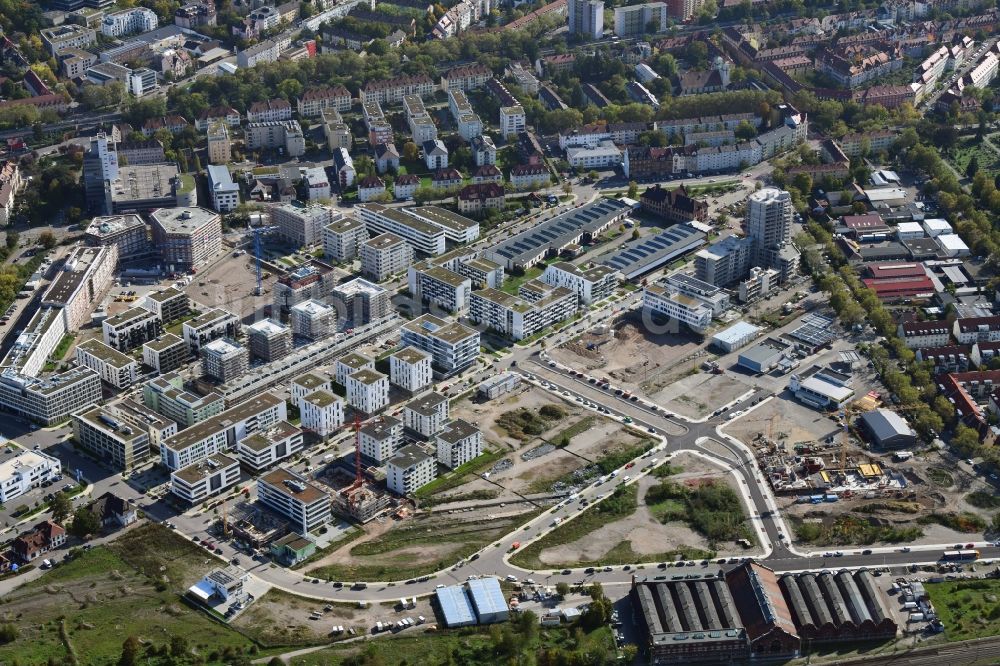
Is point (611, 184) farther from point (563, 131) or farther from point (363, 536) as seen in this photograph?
point (363, 536)

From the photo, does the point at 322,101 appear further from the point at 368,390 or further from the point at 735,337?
the point at 735,337

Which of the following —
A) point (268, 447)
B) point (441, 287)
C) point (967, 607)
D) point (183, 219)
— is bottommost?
point (967, 607)

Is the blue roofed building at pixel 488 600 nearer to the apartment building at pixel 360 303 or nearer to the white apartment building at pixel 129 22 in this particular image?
the apartment building at pixel 360 303

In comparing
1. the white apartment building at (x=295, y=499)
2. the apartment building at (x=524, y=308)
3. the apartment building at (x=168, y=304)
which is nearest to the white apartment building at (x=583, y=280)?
the apartment building at (x=524, y=308)

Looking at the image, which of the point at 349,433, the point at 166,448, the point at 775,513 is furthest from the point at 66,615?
the point at 775,513

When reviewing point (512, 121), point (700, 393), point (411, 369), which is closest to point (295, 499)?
point (411, 369)

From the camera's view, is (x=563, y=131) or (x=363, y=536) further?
(x=563, y=131)
